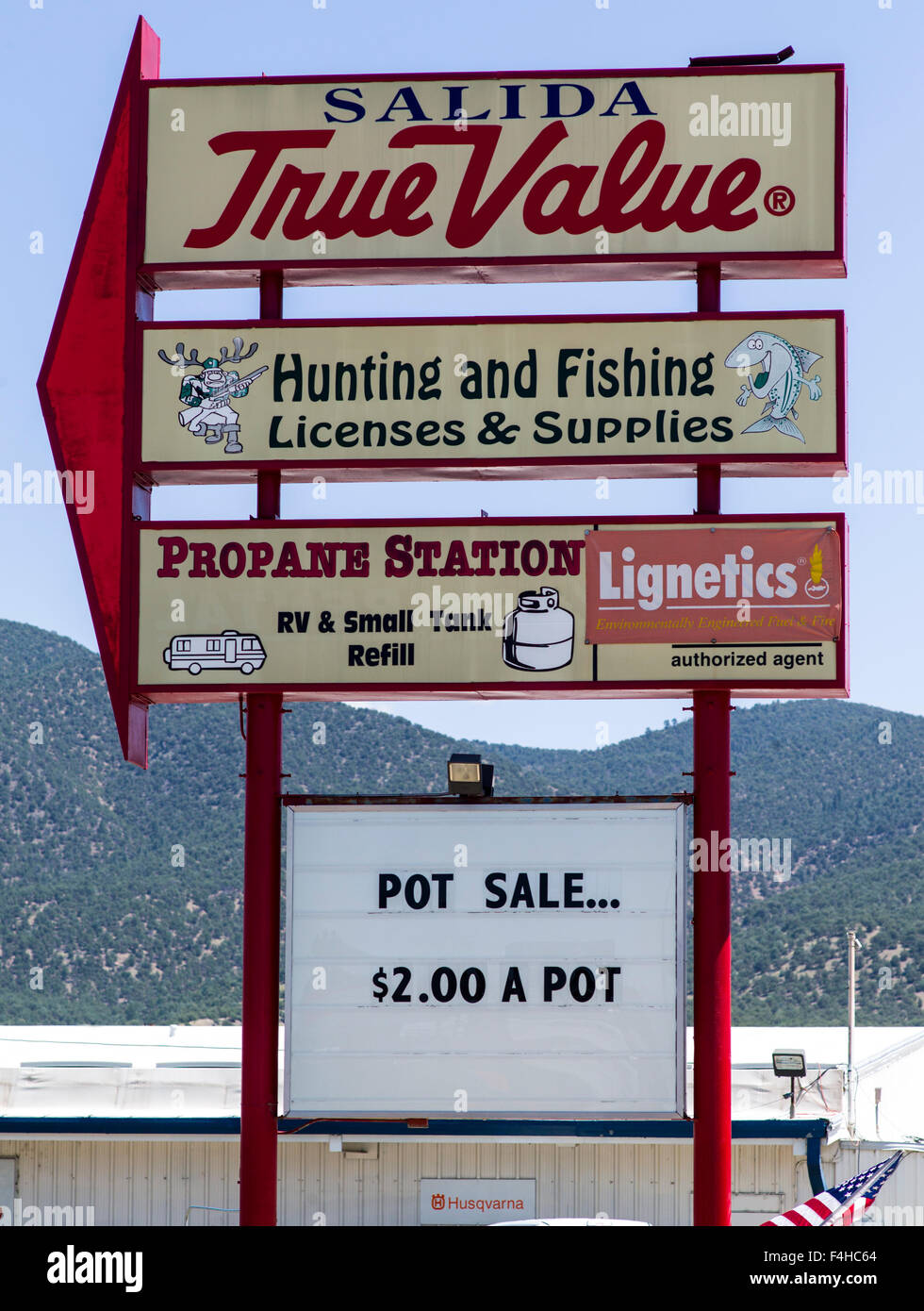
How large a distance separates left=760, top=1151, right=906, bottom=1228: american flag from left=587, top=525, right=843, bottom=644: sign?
189 inches

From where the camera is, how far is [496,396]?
42.4 ft

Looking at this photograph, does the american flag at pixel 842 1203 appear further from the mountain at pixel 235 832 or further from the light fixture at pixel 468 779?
the mountain at pixel 235 832

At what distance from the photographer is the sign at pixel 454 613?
1259 centimetres

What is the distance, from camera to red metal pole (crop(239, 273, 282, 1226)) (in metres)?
12.5

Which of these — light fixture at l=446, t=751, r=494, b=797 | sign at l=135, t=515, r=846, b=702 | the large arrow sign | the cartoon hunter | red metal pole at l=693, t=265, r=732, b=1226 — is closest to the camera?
red metal pole at l=693, t=265, r=732, b=1226

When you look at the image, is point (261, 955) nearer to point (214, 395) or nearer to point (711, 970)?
point (711, 970)

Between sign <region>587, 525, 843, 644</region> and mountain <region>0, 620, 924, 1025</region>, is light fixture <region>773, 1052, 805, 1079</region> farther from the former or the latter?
mountain <region>0, 620, 924, 1025</region>

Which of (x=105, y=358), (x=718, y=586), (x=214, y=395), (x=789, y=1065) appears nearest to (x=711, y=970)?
(x=718, y=586)

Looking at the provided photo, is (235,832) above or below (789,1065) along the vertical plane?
below

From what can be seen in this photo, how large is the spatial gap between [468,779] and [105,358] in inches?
194

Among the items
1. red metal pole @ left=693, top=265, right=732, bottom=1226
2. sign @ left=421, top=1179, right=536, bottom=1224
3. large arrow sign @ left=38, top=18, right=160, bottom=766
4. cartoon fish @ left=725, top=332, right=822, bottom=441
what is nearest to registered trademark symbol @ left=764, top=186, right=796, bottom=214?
cartoon fish @ left=725, top=332, right=822, bottom=441

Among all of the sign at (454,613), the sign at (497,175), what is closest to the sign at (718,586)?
the sign at (454,613)

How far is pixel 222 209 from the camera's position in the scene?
13336mm
